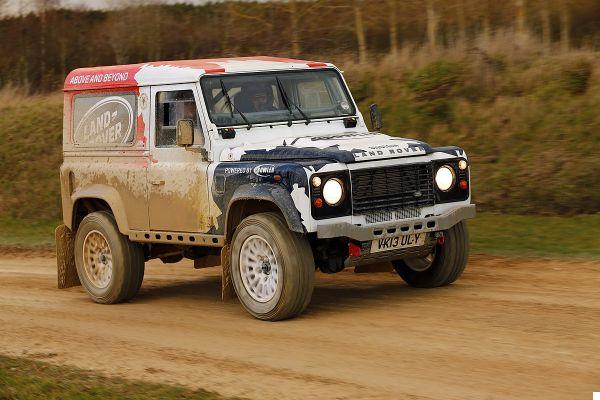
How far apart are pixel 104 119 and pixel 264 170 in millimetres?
2691

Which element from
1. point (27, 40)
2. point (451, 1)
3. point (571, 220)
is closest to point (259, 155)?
point (571, 220)

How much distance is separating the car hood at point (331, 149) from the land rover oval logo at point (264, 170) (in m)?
0.25

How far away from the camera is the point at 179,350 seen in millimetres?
8508

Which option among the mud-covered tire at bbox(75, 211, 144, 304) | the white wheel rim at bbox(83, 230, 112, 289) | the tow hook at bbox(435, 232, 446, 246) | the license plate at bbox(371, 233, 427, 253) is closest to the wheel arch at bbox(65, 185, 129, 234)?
the mud-covered tire at bbox(75, 211, 144, 304)

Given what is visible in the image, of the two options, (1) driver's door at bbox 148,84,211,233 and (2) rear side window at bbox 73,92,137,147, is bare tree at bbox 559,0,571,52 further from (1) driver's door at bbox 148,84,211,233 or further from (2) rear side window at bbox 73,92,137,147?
(1) driver's door at bbox 148,84,211,233

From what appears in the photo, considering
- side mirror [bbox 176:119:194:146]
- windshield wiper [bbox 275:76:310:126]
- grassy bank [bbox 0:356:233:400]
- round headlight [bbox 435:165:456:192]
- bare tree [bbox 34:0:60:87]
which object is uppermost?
bare tree [bbox 34:0:60:87]

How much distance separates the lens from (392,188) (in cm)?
929

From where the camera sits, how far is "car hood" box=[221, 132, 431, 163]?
29.8ft

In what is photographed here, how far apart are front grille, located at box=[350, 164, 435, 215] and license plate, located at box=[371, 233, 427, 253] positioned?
261mm

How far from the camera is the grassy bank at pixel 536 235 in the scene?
1283 cm

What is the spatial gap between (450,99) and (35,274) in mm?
9054

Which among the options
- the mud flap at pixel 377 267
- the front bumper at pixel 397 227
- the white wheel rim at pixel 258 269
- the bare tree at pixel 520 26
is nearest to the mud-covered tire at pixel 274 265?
the white wheel rim at pixel 258 269

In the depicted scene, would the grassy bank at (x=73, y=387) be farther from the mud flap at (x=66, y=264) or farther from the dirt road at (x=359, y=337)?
the mud flap at (x=66, y=264)

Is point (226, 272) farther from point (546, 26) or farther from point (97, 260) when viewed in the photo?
point (546, 26)
